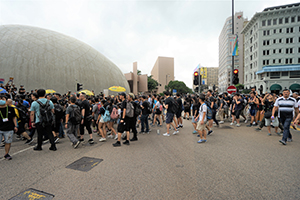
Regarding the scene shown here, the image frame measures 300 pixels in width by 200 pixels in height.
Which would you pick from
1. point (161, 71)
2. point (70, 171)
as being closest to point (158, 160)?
point (70, 171)

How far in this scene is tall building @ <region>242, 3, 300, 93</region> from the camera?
44156mm

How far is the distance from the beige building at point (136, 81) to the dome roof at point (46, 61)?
52.8 feet

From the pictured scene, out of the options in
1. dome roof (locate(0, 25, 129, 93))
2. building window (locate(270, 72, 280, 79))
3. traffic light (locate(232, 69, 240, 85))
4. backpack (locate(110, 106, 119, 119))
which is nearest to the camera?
backpack (locate(110, 106, 119, 119))

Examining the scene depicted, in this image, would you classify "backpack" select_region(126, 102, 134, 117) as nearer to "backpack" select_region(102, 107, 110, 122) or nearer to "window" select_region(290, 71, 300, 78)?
"backpack" select_region(102, 107, 110, 122)

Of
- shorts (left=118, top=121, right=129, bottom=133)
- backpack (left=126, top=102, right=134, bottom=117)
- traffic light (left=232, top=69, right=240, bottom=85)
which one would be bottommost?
shorts (left=118, top=121, right=129, bottom=133)

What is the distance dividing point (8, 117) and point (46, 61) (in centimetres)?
2991

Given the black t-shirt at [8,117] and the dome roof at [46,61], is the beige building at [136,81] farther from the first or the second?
the black t-shirt at [8,117]

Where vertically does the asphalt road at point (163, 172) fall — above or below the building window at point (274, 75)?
below

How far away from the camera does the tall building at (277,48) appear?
44.2 m

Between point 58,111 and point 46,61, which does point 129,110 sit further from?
point 46,61

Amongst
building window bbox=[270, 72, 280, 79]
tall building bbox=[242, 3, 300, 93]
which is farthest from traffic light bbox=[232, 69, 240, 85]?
building window bbox=[270, 72, 280, 79]

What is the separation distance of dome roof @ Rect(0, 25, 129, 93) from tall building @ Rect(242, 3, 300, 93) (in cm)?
4511

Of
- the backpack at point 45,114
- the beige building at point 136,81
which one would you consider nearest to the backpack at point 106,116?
the backpack at point 45,114

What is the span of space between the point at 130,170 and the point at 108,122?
3621mm
